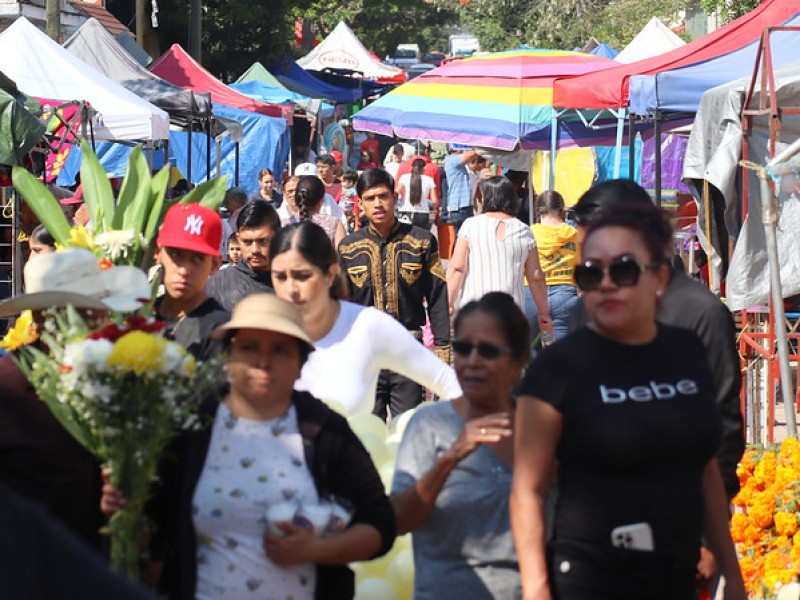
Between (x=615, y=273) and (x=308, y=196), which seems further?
(x=308, y=196)

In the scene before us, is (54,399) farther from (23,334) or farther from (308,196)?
(308,196)

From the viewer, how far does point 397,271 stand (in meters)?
9.07

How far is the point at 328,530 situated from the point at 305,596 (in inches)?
8.2

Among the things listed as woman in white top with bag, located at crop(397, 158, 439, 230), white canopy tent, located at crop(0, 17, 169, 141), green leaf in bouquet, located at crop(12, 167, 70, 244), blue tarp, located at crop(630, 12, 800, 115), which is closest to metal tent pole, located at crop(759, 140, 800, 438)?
blue tarp, located at crop(630, 12, 800, 115)

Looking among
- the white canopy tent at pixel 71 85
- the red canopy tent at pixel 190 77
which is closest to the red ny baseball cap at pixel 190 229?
the white canopy tent at pixel 71 85

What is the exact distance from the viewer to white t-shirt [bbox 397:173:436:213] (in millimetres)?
22625

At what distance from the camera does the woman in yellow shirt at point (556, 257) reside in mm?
12172

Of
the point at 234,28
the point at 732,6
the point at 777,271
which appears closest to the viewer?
the point at 777,271

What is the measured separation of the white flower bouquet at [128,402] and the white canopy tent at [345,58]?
1804 inches

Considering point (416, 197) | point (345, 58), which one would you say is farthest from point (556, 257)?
point (345, 58)

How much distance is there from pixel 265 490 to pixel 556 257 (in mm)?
8604

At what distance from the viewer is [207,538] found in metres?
4.03

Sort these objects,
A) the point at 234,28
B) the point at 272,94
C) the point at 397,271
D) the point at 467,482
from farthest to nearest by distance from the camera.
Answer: the point at 234,28 < the point at 272,94 < the point at 397,271 < the point at 467,482

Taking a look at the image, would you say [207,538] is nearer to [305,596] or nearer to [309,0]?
[305,596]
